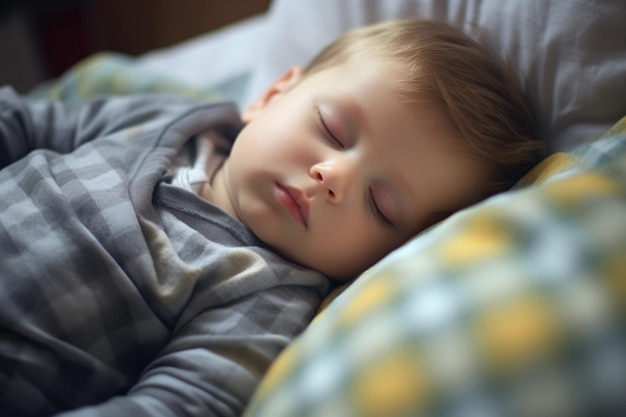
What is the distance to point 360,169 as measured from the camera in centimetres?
78

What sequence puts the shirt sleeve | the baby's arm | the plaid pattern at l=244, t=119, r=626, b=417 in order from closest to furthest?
the plaid pattern at l=244, t=119, r=626, b=417 → the baby's arm → the shirt sleeve

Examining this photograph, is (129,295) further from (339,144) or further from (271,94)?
(271,94)

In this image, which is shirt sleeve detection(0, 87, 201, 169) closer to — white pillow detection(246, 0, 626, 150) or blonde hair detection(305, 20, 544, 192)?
blonde hair detection(305, 20, 544, 192)

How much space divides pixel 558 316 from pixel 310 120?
0.45 meters

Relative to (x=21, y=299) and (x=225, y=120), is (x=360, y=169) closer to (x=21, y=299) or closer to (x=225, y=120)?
(x=225, y=120)

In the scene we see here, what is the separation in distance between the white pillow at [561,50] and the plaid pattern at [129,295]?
434 millimetres

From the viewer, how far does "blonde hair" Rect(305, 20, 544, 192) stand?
0.82 meters

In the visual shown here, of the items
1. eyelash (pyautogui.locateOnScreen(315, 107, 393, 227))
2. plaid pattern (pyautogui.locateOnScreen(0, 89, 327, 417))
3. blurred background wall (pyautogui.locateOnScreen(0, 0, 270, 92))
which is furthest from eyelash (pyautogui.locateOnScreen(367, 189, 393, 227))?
blurred background wall (pyautogui.locateOnScreen(0, 0, 270, 92))

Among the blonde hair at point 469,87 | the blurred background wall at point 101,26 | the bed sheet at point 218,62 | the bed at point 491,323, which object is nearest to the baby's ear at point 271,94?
the blonde hair at point 469,87

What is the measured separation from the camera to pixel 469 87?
2.73ft

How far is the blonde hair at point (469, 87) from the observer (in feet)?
2.68

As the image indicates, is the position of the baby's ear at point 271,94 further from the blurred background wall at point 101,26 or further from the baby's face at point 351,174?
the blurred background wall at point 101,26

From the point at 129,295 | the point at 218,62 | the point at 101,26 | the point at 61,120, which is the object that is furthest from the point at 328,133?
the point at 101,26

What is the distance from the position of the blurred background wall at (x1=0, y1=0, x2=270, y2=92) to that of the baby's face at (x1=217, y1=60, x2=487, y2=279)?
151 cm
